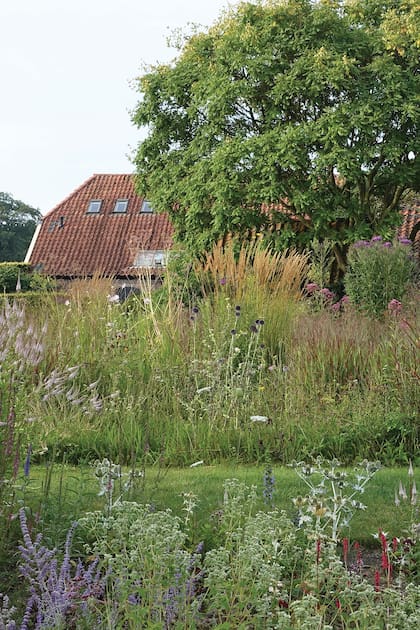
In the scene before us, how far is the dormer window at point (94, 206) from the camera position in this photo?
3139 centimetres

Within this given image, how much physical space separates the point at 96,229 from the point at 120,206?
1463 millimetres

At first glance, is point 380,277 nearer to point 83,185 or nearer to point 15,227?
point 83,185

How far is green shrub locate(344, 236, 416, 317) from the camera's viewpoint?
35.1 feet

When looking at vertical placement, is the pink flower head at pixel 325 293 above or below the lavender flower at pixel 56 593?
above

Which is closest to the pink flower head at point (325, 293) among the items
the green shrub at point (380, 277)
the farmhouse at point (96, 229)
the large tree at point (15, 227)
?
the green shrub at point (380, 277)

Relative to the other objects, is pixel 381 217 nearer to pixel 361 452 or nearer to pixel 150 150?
pixel 150 150

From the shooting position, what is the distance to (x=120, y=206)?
3122 cm

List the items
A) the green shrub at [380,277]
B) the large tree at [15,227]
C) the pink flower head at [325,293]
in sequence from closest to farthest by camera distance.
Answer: the pink flower head at [325,293], the green shrub at [380,277], the large tree at [15,227]

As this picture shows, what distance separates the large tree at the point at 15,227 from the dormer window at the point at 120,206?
2284 centimetres

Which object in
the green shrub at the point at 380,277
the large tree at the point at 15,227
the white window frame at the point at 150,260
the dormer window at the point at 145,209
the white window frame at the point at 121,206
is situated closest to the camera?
the white window frame at the point at 150,260

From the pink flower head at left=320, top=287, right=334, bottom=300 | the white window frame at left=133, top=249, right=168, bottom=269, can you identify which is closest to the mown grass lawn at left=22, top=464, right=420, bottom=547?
the white window frame at left=133, top=249, right=168, bottom=269

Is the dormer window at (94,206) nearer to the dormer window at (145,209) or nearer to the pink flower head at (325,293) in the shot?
the dormer window at (145,209)

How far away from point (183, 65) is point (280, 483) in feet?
59.8

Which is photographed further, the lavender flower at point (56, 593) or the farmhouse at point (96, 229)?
the farmhouse at point (96, 229)
